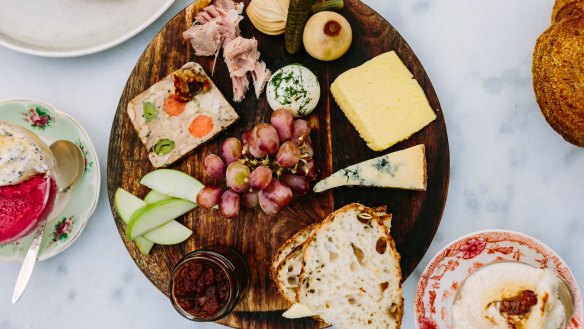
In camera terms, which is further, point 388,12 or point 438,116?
point 388,12

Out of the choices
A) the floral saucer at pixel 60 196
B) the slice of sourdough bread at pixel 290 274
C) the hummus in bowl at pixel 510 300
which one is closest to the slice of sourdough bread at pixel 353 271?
the slice of sourdough bread at pixel 290 274

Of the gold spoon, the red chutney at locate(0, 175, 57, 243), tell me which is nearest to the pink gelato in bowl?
the red chutney at locate(0, 175, 57, 243)

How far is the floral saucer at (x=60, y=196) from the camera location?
1.56m

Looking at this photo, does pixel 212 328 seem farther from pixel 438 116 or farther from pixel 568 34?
pixel 568 34

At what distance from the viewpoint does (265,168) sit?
1397 millimetres

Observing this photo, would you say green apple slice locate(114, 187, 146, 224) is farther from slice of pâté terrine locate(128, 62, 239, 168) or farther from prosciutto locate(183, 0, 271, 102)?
prosciutto locate(183, 0, 271, 102)

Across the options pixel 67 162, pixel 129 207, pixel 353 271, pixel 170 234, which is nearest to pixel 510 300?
pixel 353 271

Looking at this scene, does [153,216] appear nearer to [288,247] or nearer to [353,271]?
[288,247]

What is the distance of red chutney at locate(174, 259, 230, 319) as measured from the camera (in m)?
1.35

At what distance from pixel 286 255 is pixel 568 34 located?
0.90 metres

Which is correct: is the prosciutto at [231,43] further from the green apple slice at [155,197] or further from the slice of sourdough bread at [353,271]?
the slice of sourdough bread at [353,271]

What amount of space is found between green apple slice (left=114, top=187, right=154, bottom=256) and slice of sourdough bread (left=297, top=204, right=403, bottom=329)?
48 cm

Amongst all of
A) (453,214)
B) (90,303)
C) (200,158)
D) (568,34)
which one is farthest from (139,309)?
(568,34)

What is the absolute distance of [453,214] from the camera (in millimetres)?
1585
